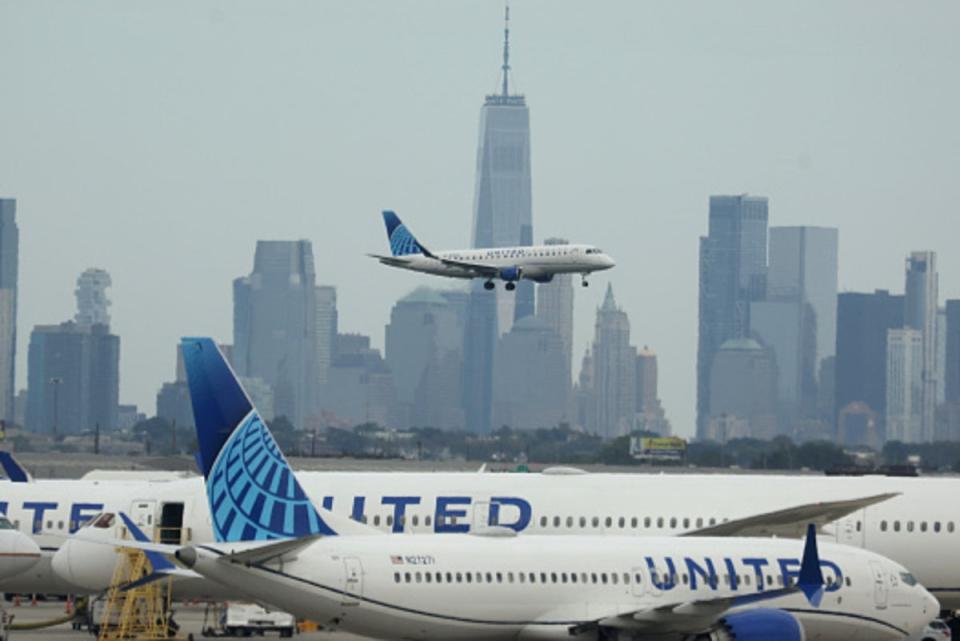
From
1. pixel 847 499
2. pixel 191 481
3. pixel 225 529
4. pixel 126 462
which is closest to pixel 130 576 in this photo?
pixel 191 481

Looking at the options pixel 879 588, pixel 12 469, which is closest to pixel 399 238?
pixel 12 469

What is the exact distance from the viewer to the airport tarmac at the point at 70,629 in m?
54.1

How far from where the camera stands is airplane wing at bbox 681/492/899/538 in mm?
51562

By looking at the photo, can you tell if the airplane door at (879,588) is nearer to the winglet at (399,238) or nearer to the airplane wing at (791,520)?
the airplane wing at (791,520)

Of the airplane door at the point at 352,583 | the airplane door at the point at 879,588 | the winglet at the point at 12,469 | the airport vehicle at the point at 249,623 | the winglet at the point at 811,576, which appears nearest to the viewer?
the airplane door at the point at 352,583

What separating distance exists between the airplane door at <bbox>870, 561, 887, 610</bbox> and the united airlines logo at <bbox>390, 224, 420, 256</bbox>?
86277mm

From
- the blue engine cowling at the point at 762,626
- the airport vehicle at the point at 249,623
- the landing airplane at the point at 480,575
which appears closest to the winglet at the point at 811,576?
the landing airplane at the point at 480,575

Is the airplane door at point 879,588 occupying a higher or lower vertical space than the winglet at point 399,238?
lower

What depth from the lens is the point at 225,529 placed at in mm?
40281

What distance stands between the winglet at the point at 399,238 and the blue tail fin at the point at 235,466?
87.1 metres

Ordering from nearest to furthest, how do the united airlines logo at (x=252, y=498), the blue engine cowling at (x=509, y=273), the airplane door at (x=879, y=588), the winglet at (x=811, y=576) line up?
1. the united airlines logo at (x=252, y=498)
2. the winglet at (x=811, y=576)
3. the airplane door at (x=879, y=588)
4. the blue engine cowling at (x=509, y=273)

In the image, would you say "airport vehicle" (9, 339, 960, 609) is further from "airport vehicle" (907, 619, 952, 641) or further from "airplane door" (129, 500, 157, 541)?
"airport vehicle" (907, 619, 952, 641)

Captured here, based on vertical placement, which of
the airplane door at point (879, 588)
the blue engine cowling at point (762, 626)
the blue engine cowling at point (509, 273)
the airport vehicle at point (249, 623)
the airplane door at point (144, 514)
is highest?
the blue engine cowling at point (509, 273)

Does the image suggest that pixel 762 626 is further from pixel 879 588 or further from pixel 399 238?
pixel 399 238
